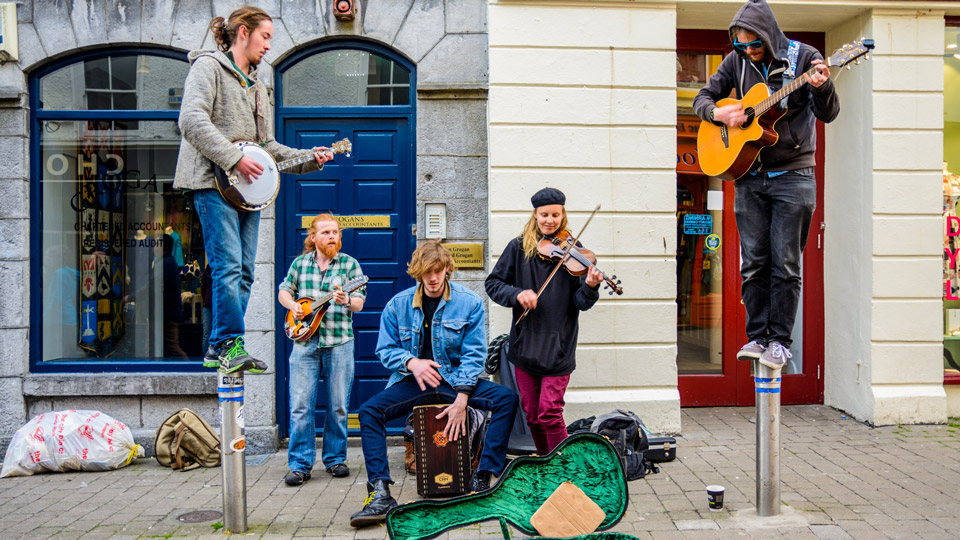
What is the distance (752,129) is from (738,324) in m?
3.47

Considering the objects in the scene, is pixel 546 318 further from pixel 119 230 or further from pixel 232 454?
pixel 119 230

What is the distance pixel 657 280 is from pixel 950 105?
3293 millimetres

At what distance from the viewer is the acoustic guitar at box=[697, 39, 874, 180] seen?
413 centimetres

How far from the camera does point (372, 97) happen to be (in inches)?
271

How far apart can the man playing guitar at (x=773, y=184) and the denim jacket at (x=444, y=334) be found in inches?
67.0

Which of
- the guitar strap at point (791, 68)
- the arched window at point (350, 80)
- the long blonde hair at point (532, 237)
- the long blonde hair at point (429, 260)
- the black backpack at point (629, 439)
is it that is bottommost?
the black backpack at point (629, 439)

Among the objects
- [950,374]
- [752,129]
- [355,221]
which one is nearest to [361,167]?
[355,221]

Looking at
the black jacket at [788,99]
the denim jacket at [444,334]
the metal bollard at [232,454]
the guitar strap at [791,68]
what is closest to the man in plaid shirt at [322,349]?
the denim jacket at [444,334]

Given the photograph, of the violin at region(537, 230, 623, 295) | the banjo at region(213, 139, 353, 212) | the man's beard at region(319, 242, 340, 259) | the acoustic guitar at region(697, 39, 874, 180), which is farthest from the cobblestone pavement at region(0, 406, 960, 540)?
the acoustic guitar at region(697, 39, 874, 180)

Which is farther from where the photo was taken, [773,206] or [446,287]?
[446,287]

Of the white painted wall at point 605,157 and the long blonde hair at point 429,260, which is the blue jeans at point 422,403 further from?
the white painted wall at point 605,157

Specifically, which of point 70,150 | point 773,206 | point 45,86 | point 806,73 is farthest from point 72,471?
point 806,73

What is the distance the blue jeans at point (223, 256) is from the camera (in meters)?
4.25

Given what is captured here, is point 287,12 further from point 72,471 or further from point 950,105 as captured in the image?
point 950,105
